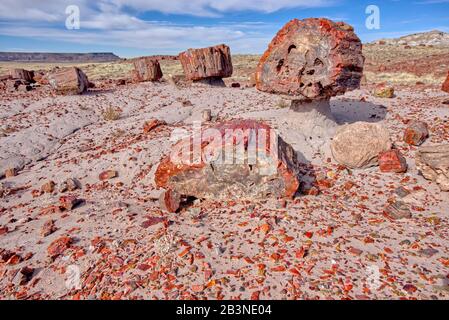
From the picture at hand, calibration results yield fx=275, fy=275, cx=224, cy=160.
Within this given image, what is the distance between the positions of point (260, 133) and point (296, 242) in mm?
1608

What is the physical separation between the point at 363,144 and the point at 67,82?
1178cm

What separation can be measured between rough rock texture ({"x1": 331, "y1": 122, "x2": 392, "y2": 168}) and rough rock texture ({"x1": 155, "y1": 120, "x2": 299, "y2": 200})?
144 cm

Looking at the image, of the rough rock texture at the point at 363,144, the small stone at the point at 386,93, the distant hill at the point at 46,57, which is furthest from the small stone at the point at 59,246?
the distant hill at the point at 46,57

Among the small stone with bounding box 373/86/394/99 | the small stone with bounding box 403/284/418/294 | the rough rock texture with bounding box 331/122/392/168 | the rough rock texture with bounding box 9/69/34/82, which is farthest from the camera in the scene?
the rough rock texture with bounding box 9/69/34/82

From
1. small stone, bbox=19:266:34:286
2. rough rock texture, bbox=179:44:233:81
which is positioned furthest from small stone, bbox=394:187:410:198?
rough rock texture, bbox=179:44:233:81

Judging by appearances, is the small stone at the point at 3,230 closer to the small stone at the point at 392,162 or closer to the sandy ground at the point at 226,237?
the sandy ground at the point at 226,237

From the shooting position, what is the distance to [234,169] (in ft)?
12.1

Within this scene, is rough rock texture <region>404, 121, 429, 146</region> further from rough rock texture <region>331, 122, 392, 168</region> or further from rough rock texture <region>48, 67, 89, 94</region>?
rough rock texture <region>48, 67, 89, 94</region>

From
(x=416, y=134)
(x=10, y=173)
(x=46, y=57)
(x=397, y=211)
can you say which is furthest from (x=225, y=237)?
(x=46, y=57)

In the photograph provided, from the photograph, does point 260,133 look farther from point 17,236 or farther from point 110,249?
point 17,236

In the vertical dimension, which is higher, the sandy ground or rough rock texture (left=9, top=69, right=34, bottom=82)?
rough rock texture (left=9, top=69, right=34, bottom=82)

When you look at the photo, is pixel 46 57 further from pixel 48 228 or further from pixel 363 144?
pixel 363 144

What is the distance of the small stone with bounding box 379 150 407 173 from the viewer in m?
4.41

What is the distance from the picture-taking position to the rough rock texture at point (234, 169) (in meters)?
3.66
